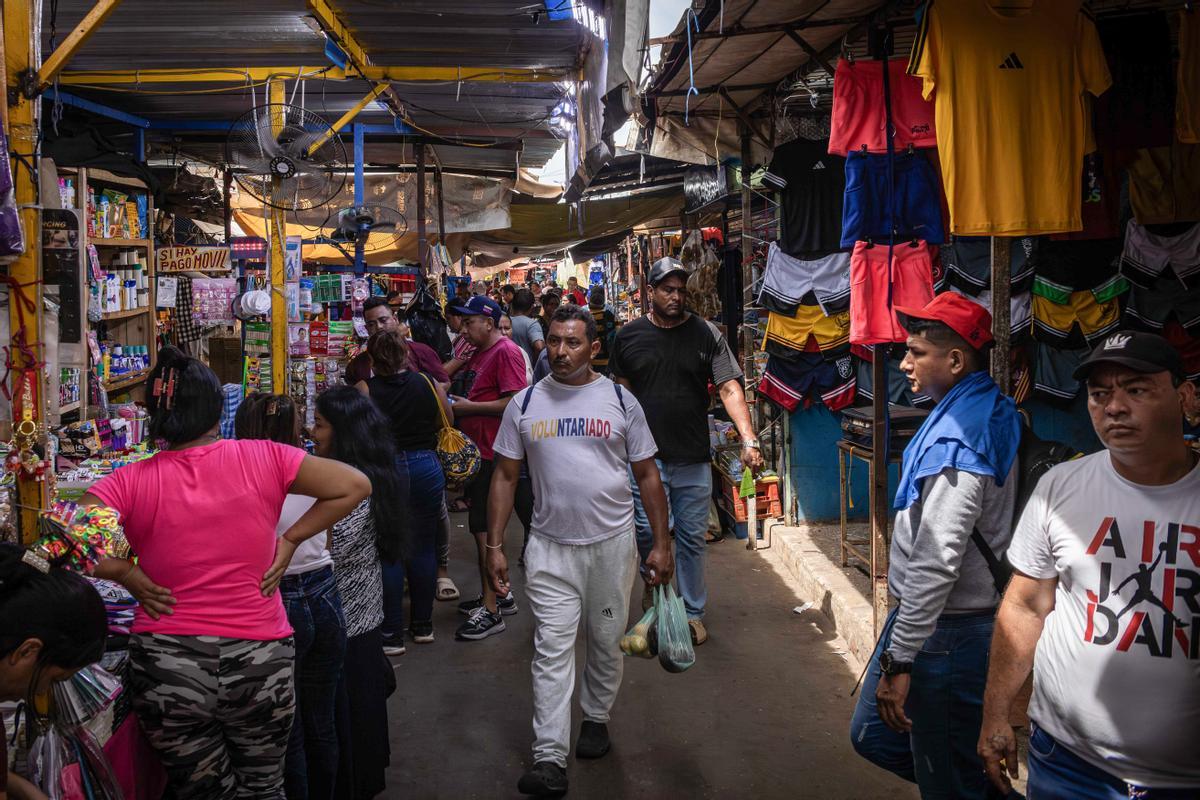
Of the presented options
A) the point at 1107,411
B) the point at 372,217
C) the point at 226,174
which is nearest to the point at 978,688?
the point at 1107,411

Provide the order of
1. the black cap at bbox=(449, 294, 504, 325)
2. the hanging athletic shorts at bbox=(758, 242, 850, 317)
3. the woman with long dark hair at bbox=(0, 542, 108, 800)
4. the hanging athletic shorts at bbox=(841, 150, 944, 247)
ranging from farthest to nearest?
1. the hanging athletic shorts at bbox=(758, 242, 850, 317)
2. the black cap at bbox=(449, 294, 504, 325)
3. the hanging athletic shorts at bbox=(841, 150, 944, 247)
4. the woman with long dark hair at bbox=(0, 542, 108, 800)

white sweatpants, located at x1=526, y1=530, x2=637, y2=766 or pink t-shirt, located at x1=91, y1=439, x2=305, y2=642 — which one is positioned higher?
pink t-shirt, located at x1=91, y1=439, x2=305, y2=642

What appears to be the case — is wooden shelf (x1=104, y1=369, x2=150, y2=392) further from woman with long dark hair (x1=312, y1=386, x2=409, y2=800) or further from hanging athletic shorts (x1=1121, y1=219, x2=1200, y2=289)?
hanging athletic shorts (x1=1121, y1=219, x2=1200, y2=289)

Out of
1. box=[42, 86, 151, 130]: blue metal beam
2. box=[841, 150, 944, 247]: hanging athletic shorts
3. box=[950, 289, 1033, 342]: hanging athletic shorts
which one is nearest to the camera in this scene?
box=[841, 150, 944, 247]: hanging athletic shorts

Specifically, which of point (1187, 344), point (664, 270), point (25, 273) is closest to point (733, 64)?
point (664, 270)

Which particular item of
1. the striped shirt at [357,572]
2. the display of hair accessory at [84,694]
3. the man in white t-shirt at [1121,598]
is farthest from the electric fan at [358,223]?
the man in white t-shirt at [1121,598]

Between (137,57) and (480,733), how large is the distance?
592 centimetres

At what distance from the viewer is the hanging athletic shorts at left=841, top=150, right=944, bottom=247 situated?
545cm

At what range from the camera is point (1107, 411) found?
2369 mm

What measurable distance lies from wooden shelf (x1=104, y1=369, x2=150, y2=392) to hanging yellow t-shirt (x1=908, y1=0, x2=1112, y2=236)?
5688 millimetres

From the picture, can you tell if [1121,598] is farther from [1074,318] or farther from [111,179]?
[111,179]

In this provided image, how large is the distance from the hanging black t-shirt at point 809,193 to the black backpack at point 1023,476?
15.7 ft

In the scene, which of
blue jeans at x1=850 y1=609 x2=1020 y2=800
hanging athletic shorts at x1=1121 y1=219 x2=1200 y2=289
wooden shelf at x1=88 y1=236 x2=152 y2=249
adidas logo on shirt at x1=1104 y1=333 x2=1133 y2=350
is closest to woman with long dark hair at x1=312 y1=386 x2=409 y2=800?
blue jeans at x1=850 y1=609 x2=1020 y2=800

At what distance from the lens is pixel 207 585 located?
2922 millimetres
